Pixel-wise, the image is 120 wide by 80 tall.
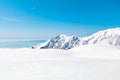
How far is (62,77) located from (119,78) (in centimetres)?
207

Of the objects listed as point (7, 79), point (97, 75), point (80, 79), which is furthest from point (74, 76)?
point (7, 79)

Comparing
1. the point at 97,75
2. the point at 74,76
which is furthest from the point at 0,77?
the point at 97,75

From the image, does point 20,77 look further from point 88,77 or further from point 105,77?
point 105,77

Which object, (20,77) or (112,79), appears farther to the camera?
(20,77)

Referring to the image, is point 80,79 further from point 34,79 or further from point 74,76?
point 34,79

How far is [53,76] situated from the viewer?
6.27 metres

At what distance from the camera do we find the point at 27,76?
634 cm

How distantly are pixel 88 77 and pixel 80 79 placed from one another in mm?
409

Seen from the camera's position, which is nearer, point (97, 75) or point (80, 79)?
point (80, 79)

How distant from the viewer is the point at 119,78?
585cm

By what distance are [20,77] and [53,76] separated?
1270mm

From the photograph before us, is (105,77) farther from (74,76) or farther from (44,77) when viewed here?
(44,77)

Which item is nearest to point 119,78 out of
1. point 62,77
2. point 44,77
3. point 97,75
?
point 97,75

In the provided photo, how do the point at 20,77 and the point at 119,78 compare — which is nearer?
the point at 119,78
